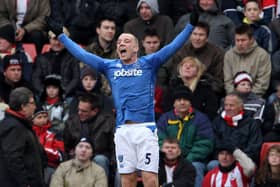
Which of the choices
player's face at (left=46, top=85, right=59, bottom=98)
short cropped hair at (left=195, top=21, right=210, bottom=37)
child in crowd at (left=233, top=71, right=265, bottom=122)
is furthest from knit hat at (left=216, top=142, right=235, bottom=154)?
player's face at (left=46, top=85, right=59, bottom=98)

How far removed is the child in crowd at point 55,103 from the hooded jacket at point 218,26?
265 centimetres

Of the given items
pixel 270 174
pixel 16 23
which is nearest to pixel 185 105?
pixel 270 174

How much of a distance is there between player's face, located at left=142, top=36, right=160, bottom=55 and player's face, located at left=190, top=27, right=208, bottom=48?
23.3 inches

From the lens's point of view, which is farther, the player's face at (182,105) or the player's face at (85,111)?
the player's face at (85,111)

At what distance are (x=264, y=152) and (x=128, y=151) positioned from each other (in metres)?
3.32

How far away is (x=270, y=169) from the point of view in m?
14.8

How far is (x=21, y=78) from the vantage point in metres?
17.1

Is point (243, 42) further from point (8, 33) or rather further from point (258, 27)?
point (8, 33)

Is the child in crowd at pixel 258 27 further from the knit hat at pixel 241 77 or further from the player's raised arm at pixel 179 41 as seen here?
the player's raised arm at pixel 179 41

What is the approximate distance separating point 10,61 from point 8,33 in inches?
42.8

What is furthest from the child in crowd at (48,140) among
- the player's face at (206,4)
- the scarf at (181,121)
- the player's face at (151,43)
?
the player's face at (206,4)

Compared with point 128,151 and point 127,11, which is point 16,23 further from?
point 128,151

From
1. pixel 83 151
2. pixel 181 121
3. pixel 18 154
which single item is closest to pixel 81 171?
pixel 83 151

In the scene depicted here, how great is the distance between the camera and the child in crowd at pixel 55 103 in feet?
54.1
